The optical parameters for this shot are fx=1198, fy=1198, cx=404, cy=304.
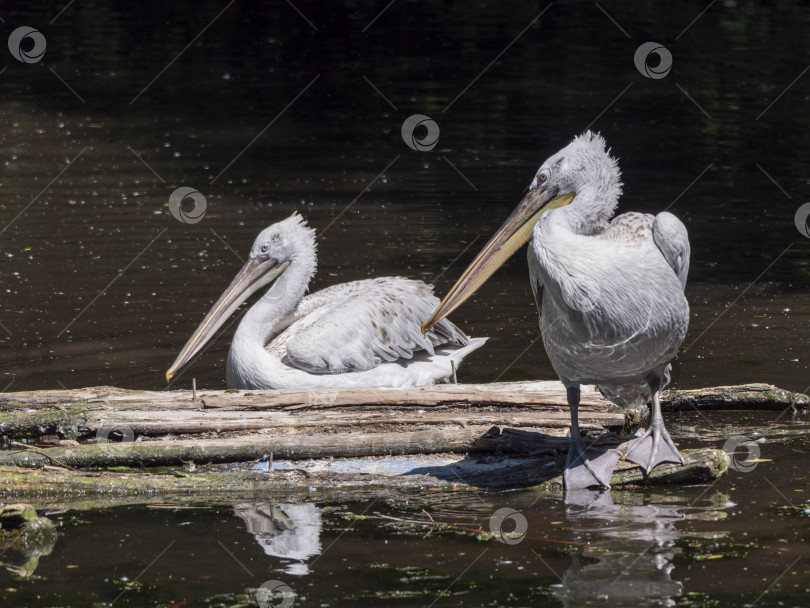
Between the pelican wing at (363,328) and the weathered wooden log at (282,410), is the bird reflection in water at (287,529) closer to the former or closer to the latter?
the weathered wooden log at (282,410)

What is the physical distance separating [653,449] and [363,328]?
215 cm

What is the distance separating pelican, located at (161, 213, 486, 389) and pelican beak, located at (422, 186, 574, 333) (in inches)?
46.8

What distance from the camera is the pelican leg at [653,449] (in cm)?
532

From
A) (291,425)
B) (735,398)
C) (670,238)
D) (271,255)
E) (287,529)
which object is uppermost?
(271,255)

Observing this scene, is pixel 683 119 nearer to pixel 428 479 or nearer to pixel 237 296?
pixel 237 296

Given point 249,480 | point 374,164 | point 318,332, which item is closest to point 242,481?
point 249,480

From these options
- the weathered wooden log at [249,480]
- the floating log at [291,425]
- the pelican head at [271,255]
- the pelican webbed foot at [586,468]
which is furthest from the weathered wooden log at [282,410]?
the pelican head at [271,255]

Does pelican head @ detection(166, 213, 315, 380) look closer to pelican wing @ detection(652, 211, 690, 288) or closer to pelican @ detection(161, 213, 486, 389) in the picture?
pelican @ detection(161, 213, 486, 389)

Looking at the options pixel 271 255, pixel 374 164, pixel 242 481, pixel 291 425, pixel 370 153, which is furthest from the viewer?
pixel 370 153

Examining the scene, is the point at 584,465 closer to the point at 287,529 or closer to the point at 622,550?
the point at 622,550

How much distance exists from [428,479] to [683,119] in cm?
1177

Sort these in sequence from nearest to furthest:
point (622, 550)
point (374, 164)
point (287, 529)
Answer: point (622, 550)
point (287, 529)
point (374, 164)

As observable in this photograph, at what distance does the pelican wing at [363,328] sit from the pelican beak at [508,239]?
1.20 m

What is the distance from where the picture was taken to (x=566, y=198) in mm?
5617
